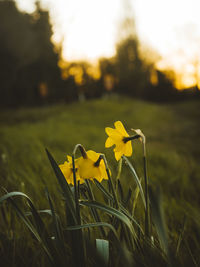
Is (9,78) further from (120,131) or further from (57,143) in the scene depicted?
(120,131)

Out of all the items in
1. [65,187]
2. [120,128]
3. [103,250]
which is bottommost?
[103,250]

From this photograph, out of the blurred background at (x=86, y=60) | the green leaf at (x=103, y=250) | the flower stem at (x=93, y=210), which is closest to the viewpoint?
the green leaf at (x=103, y=250)

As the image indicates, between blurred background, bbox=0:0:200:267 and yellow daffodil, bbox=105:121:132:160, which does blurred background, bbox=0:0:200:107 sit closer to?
blurred background, bbox=0:0:200:267

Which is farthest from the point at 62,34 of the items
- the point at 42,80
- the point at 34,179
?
the point at 34,179

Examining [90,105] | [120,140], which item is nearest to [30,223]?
[120,140]

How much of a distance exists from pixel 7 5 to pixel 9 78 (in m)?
4.12

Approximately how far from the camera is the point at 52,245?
61 cm

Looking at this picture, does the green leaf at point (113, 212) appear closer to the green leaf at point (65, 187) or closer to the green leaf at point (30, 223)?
the green leaf at point (65, 187)

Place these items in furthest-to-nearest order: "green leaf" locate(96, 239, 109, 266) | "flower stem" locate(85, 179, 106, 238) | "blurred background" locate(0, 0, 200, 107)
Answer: "blurred background" locate(0, 0, 200, 107)
"flower stem" locate(85, 179, 106, 238)
"green leaf" locate(96, 239, 109, 266)

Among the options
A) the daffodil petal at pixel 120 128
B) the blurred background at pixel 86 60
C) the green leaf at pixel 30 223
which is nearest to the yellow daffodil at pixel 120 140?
the daffodil petal at pixel 120 128

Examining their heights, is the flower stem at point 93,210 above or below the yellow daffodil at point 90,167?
below

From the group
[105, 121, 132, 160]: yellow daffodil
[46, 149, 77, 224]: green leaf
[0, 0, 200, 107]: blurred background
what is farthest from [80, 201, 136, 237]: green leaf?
[0, 0, 200, 107]: blurred background

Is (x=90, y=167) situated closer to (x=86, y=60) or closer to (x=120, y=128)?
(x=120, y=128)

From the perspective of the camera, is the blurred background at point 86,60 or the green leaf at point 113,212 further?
the blurred background at point 86,60
